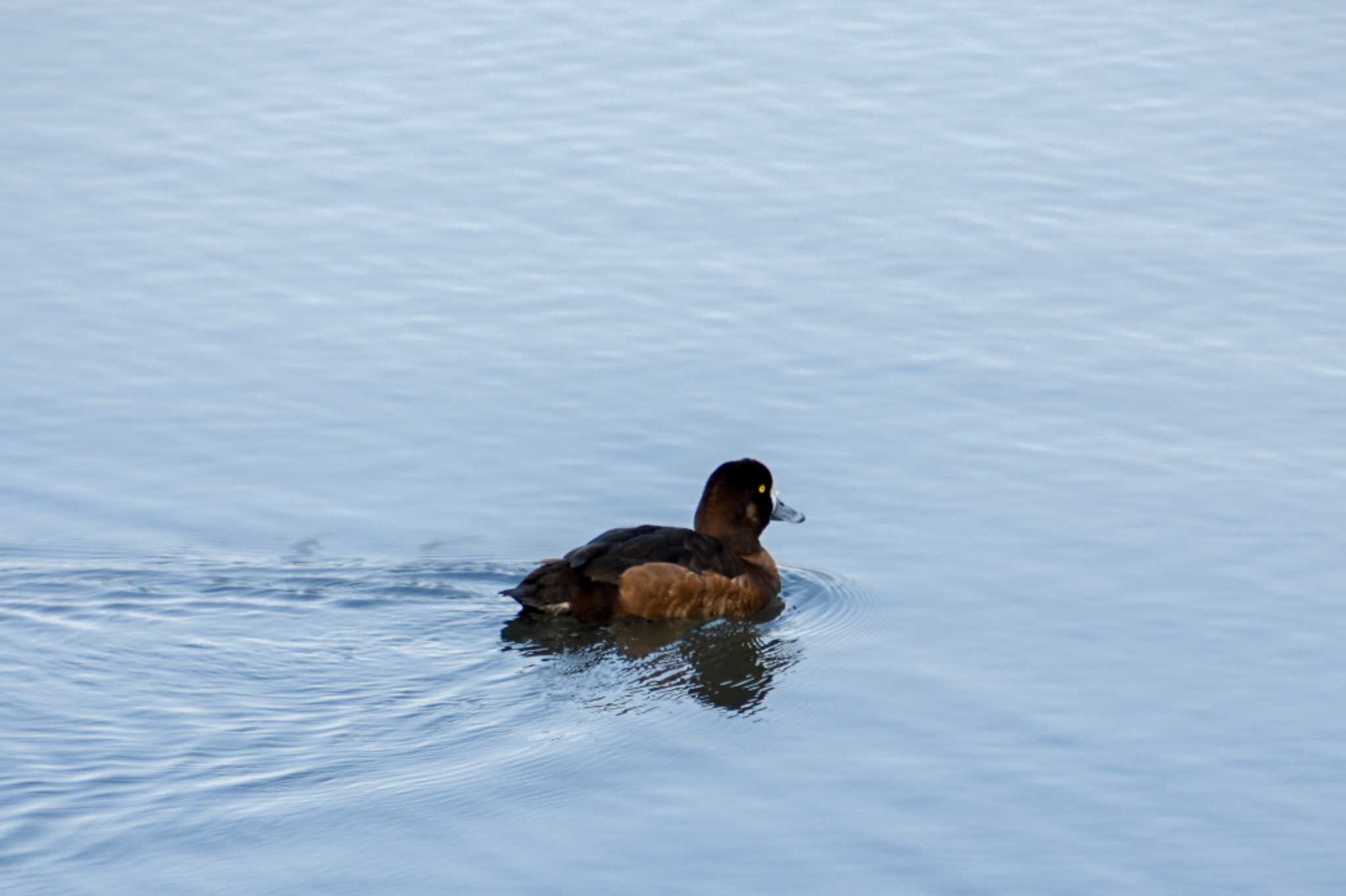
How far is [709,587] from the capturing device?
9.91 meters

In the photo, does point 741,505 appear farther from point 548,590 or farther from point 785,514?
point 548,590

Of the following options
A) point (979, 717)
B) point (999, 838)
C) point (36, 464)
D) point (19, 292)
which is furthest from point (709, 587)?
point (19, 292)

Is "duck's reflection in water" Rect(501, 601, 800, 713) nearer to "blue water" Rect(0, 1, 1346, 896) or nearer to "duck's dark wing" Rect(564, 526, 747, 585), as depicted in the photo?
"blue water" Rect(0, 1, 1346, 896)

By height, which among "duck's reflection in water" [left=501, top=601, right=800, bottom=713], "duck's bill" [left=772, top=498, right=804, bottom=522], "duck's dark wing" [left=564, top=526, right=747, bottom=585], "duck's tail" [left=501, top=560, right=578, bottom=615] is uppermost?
"duck's bill" [left=772, top=498, right=804, bottom=522]

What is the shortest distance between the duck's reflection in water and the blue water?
4 cm

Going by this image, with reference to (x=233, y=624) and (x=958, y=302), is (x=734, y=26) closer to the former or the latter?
(x=958, y=302)

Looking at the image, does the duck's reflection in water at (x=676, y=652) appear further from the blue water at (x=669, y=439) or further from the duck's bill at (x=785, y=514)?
the duck's bill at (x=785, y=514)

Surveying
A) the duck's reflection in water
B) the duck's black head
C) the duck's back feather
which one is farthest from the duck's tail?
the duck's black head

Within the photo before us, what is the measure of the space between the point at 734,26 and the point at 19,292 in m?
7.73

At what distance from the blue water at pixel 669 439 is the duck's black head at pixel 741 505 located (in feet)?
1.06

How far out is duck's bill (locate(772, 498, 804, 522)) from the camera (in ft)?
34.3

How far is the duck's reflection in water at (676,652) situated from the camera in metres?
8.98

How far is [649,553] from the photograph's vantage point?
9711mm

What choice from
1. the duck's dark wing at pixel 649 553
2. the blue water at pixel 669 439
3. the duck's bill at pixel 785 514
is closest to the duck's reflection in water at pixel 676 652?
the blue water at pixel 669 439
